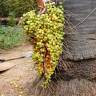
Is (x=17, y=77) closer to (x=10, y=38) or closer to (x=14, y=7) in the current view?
(x=10, y=38)

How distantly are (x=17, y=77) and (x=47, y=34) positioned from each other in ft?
6.21

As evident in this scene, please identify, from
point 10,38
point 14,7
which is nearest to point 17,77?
point 10,38

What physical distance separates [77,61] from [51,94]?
57 cm

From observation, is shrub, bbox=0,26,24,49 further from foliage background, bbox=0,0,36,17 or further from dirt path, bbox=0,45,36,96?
foliage background, bbox=0,0,36,17

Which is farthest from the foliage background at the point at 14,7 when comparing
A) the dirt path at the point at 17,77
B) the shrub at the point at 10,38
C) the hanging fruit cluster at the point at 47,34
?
the hanging fruit cluster at the point at 47,34

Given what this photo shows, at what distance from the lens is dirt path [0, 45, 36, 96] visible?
5590 millimetres

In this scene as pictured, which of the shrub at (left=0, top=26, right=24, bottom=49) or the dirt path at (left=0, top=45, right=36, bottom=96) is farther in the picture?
the shrub at (left=0, top=26, right=24, bottom=49)

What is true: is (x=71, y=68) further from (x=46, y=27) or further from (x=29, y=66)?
(x=29, y=66)

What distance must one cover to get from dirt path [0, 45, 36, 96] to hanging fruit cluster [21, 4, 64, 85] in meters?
0.78

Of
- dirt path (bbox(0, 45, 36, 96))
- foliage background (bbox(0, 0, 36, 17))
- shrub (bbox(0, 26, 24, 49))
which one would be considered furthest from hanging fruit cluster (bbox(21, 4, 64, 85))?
foliage background (bbox(0, 0, 36, 17))

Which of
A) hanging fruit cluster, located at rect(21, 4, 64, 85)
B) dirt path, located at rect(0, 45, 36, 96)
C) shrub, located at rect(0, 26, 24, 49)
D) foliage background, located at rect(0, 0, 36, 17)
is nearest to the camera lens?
hanging fruit cluster, located at rect(21, 4, 64, 85)

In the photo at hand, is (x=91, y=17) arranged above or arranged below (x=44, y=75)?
above

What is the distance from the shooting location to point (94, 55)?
16.0 feet

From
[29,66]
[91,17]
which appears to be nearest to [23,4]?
[29,66]
